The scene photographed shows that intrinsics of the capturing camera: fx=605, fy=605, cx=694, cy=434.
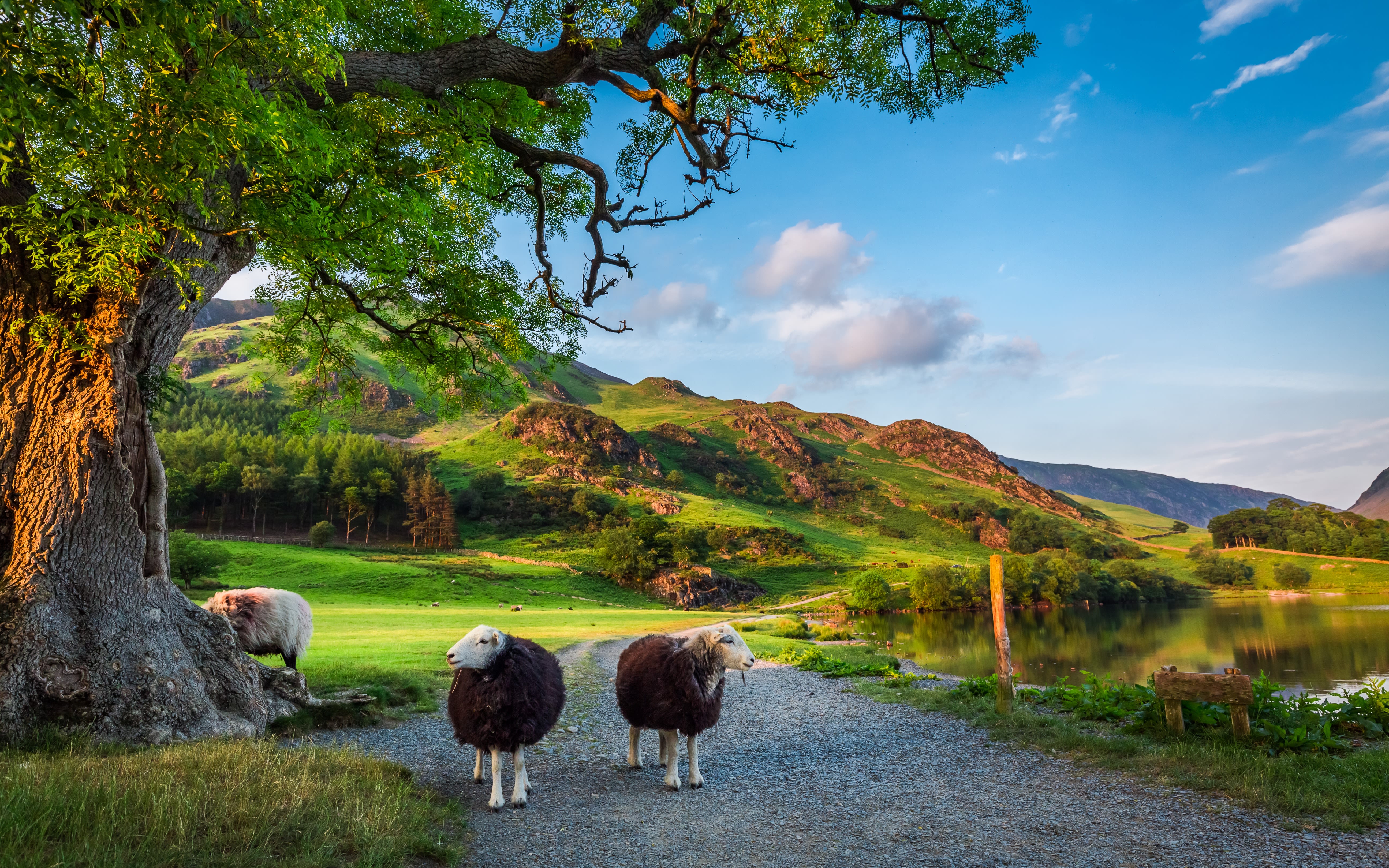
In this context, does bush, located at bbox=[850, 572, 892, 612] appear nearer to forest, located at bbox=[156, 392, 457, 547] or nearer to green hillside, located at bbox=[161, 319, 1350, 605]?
green hillside, located at bbox=[161, 319, 1350, 605]

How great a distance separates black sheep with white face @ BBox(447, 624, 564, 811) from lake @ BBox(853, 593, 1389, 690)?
18403 mm

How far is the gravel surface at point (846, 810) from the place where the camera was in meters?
5.28

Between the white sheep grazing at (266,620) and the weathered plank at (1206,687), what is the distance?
15062 mm

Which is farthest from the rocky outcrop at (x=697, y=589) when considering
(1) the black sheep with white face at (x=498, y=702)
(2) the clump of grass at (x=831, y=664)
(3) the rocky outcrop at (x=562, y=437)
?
(3) the rocky outcrop at (x=562, y=437)

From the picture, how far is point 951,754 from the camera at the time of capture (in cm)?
897

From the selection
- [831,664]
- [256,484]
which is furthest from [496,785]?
[256,484]

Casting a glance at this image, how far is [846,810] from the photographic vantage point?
661 cm

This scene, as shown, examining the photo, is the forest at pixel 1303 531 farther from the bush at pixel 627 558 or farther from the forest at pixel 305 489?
the forest at pixel 305 489

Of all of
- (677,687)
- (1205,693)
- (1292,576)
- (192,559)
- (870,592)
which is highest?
(677,687)

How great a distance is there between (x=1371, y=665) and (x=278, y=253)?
40540 millimetres

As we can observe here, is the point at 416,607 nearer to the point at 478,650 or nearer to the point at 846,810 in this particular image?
the point at 478,650

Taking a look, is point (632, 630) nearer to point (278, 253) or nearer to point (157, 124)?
point (278, 253)

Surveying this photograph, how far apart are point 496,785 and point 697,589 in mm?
76722

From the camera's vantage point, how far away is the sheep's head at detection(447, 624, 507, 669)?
657cm
